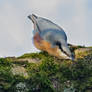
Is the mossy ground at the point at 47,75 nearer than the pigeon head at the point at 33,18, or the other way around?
the mossy ground at the point at 47,75

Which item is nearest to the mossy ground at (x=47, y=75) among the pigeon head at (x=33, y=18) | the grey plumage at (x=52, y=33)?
the grey plumage at (x=52, y=33)

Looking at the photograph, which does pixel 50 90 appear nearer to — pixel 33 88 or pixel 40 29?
pixel 33 88

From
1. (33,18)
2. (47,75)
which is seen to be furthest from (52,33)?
(47,75)

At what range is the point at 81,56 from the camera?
1917 centimetres

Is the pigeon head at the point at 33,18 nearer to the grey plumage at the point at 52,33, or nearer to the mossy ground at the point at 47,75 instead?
the grey plumage at the point at 52,33

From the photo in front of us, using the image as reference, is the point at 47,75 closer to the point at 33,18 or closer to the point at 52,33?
→ the point at 52,33

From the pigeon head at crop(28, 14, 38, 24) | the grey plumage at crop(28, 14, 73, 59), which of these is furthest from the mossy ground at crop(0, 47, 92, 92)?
the pigeon head at crop(28, 14, 38, 24)

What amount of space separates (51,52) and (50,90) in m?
3.25

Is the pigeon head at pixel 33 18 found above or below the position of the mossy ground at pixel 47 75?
above

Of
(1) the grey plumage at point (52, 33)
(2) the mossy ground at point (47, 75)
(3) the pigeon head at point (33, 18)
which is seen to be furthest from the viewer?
(3) the pigeon head at point (33, 18)

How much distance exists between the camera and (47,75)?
17.0 meters

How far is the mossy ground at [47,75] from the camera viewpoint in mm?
16375

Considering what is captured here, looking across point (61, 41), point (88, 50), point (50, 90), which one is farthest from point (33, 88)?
point (88, 50)

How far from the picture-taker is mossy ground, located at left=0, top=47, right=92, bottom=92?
16.4m
